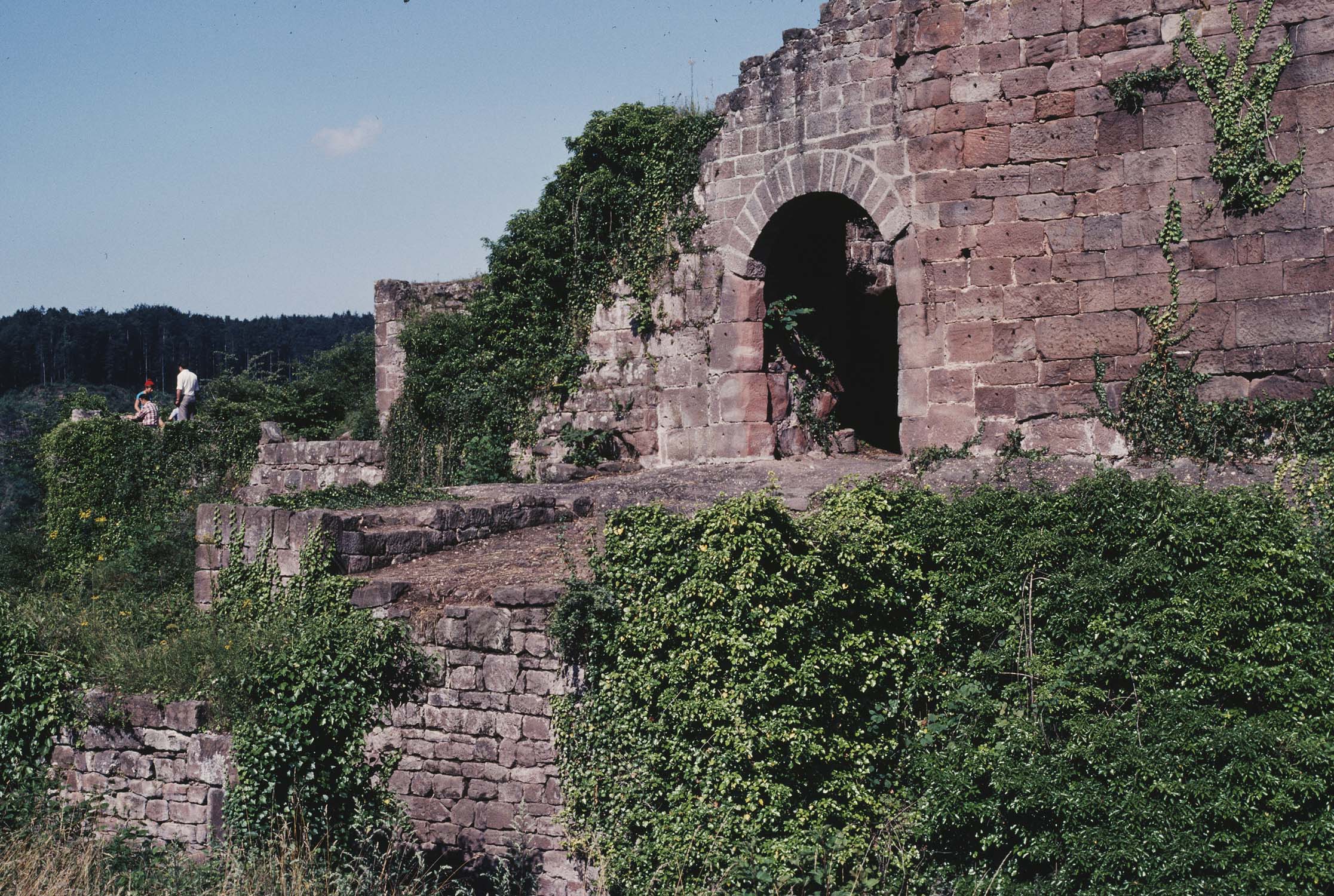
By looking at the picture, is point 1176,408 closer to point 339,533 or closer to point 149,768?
point 339,533

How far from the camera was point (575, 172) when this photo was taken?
1356 cm

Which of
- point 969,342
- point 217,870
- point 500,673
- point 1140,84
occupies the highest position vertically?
point 1140,84

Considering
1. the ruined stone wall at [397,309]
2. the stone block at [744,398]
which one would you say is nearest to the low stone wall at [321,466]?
the ruined stone wall at [397,309]

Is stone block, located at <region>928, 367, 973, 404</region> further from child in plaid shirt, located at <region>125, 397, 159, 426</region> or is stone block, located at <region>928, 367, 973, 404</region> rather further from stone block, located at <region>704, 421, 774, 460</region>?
child in plaid shirt, located at <region>125, 397, 159, 426</region>

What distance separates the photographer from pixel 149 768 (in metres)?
7.38

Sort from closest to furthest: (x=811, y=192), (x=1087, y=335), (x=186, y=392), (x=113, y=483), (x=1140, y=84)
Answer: (x=1140, y=84)
(x=1087, y=335)
(x=811, y=192)
(x=113, y=483)
(x=186, y=392)

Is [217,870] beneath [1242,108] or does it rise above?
beneath

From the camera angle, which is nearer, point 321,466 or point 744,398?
point 744,398

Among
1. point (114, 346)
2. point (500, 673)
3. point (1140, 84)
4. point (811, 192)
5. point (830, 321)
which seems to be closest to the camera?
point (500, 673)

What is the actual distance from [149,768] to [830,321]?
8.60 m

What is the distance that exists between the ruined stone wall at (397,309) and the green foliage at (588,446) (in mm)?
3396

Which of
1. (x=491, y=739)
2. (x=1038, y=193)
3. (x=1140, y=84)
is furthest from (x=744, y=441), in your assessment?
(x=491, y=739)

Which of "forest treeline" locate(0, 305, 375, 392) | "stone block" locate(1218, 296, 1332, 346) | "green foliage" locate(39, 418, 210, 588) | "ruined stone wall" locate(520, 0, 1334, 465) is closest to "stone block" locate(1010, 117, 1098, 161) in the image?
"ruined stone wall" locate(520, 0, 1334, 465)

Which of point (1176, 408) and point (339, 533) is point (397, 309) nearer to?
point (339, 533)
